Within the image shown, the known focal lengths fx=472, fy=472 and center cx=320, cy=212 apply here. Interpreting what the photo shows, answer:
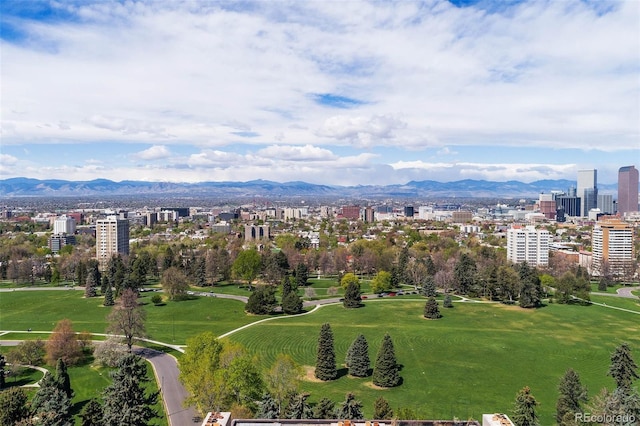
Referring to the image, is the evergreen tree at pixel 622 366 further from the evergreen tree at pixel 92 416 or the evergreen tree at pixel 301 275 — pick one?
the evergreen tree at pixel 301 275

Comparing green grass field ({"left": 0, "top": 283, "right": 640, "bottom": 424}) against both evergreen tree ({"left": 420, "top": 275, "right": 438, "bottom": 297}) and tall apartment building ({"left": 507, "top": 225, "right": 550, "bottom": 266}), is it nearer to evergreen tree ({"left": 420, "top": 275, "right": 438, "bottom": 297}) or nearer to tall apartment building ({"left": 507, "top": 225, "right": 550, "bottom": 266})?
evergreen tree ({"left": 420, "top": 275, "right": 438, "bottom": 297})

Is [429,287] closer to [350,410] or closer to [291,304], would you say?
[291,304]

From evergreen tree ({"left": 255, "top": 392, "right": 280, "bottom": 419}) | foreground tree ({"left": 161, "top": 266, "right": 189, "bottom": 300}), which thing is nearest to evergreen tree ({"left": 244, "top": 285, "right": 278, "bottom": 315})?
foreground tree ({"left": 161, "top": 266, "right": 189, "bottom": 300})

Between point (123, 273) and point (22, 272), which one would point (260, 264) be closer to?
point (123, 273)

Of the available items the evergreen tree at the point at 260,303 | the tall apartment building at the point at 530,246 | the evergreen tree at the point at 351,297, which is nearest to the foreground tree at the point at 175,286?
the evergreen tree at the point at 260,303

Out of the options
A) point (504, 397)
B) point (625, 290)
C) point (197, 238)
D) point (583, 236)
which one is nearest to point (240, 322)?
point (504, 397)
